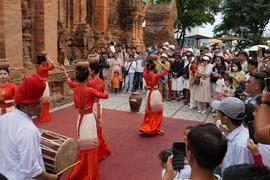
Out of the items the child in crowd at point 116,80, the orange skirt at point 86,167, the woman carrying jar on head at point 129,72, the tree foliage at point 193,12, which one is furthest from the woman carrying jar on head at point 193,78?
the tree foliage at point 193,12

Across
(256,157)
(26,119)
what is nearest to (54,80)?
(26,119)

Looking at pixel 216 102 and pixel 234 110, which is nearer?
pixel 234 110

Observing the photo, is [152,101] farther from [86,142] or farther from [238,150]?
[238,150]

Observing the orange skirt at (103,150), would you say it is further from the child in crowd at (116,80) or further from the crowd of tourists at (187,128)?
the child in crowd at (116,80)

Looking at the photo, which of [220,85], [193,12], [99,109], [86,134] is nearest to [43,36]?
[99,109]

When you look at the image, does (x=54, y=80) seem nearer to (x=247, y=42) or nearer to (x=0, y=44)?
(x=0, y=44)

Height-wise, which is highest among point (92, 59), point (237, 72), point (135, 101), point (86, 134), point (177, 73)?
point (92, 59)

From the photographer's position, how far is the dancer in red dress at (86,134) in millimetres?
4238

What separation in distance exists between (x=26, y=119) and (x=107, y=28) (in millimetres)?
16359

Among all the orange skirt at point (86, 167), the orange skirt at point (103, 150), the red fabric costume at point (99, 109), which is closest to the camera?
the orange skirt at point (86, 167)

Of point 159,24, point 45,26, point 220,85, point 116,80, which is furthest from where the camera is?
point 159,24

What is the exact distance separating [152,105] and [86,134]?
2.58m

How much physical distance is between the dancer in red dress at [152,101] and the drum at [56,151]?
3387mm

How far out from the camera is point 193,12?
117 feet
